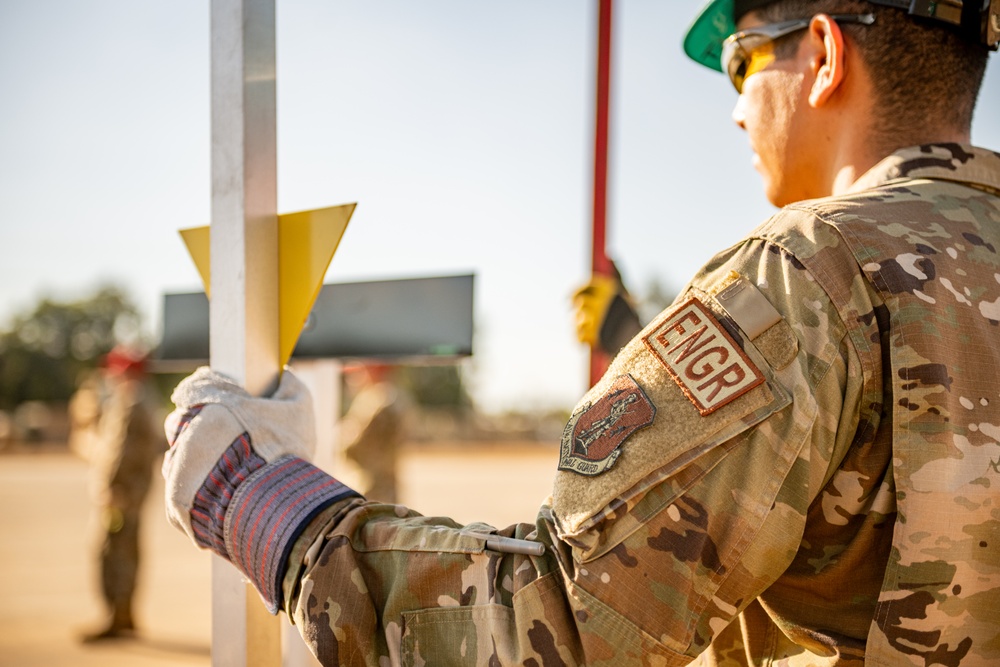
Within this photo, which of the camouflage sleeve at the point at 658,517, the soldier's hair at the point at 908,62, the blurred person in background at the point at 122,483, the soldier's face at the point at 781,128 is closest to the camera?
the camouflage sleeve at the point at 658,517

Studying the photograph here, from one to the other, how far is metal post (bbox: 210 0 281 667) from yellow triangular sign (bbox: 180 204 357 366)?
2 centimetres

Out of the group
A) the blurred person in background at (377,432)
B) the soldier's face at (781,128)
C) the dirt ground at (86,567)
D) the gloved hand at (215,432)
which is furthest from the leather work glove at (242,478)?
the blurred person in background at (377,432)

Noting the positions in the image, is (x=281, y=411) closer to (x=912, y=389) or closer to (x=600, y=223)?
(x=912, y=389)

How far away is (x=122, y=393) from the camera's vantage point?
741cm

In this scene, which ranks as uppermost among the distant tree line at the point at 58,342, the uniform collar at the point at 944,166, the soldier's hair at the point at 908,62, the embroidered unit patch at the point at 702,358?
the soldier's hair at the point at 908,62

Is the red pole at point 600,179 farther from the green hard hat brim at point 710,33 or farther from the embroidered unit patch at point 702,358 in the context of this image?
the embroidered unit patch at point 702,358

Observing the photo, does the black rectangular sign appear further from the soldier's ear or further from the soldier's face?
the soldier's ear

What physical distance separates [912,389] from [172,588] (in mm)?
8526

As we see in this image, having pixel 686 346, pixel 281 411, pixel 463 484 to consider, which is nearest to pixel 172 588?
pixel 281 411

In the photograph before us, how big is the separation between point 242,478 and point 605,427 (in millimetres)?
560

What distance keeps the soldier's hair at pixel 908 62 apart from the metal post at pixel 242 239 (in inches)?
37.4

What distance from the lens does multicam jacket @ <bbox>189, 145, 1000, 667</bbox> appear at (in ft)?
3.31

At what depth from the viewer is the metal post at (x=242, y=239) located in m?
1.44

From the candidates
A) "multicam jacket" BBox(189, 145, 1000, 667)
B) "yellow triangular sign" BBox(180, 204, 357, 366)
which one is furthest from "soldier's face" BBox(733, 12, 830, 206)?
"yellow triangular sign" BBox(180, 204, 357, 366)
